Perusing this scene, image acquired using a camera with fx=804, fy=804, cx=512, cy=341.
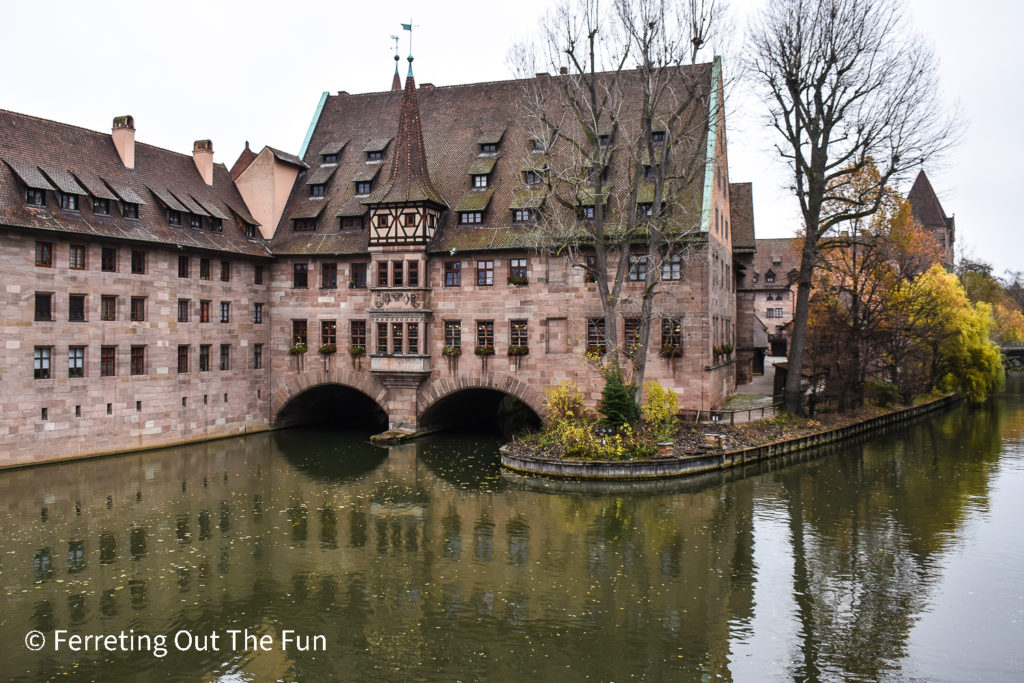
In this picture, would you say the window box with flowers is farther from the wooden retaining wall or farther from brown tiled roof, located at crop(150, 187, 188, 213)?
brown tiled roof, located at crop(150, 187, 188, 213)

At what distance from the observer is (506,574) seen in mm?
16141

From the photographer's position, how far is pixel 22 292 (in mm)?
26109

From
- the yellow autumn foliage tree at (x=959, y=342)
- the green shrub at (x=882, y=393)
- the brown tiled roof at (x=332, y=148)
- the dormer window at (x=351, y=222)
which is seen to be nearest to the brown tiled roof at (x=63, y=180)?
the dormer window at (x=351, y=222)

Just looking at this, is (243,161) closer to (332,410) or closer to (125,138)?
(125,138)

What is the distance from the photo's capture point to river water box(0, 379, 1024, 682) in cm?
1227

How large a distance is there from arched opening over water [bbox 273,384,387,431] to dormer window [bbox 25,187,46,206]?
494 inches

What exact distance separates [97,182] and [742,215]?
29.4m

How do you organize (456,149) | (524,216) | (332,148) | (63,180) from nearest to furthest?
1. (63,180)
2. (524,216)
3. (456,149)
4. (332,148)

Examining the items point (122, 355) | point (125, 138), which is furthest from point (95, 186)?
point (122, 355)

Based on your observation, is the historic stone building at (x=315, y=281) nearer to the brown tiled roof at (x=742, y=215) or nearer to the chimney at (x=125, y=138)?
the chimney at (x=125, y=138)

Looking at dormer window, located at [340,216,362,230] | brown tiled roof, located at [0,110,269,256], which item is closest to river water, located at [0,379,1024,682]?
brown tiled roof, located at [0,110,269,256]

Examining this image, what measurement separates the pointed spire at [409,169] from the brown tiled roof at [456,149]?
25 centimetres

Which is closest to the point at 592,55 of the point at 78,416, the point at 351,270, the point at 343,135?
the point at 351,270

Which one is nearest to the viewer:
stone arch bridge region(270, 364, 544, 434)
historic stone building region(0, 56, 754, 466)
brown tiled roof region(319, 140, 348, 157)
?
historic stone building region(0, 56, 754, 466)
